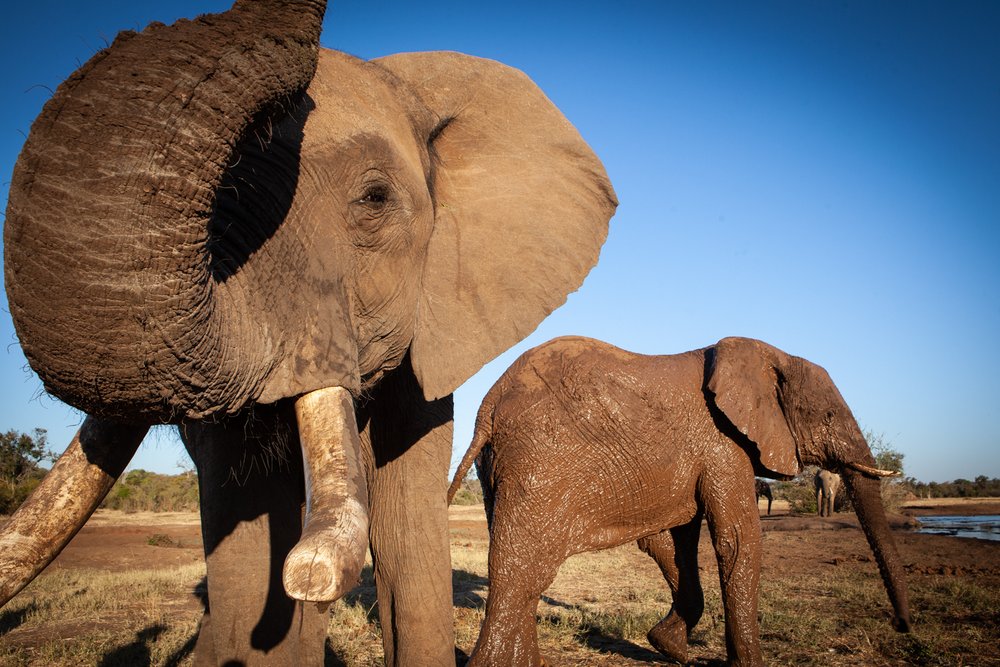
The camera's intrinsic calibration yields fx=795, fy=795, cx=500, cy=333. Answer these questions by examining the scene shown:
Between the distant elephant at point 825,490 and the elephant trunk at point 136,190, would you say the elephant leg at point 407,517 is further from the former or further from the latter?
the distant elephant at point 825,490

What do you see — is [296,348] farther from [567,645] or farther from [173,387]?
[567,645]

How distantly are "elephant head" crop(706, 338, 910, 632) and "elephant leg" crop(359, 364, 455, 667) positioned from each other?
3679 millimetres

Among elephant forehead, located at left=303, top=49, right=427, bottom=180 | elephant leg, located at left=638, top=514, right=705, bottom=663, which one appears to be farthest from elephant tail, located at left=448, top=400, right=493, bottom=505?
elephant forehead, located at left=303, top=49, right=427, bottom=180

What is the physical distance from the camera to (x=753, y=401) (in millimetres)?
6910

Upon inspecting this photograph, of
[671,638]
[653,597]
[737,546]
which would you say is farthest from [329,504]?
[653,597]

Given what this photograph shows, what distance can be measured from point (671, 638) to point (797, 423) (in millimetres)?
2285

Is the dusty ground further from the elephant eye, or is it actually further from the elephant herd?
the elephant eye

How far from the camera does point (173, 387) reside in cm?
196

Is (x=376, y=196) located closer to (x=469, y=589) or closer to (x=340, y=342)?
(x=340, y=342)

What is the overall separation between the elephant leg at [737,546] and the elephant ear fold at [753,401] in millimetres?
256

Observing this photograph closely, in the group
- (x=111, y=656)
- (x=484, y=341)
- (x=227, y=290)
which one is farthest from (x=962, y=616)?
(x=227, y=290)

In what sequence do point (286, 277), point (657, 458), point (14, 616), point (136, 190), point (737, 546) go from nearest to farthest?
point (136, 190)
point (286, 277)
point (737, 546)
point (657, 458)
point (14, 616)

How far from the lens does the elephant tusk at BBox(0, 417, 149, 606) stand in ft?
7.76

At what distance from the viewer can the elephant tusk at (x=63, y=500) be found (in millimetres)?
2365
